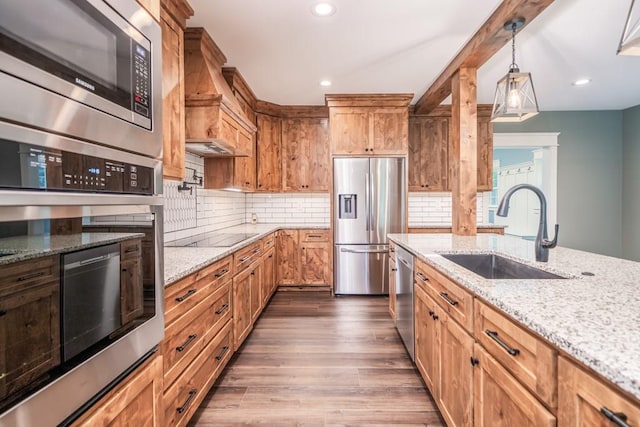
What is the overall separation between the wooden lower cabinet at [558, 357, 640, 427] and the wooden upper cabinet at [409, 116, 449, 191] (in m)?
4.16

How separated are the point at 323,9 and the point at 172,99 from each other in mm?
1251

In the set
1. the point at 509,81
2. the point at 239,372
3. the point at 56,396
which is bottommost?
the point at 239,372

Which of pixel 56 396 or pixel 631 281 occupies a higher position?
pixel 631 281

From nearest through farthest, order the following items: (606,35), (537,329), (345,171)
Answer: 1. (537,329)
2. (606,35)
3. (345,171)

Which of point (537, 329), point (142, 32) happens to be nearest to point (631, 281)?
point (537, 329)

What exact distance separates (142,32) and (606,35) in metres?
3.59

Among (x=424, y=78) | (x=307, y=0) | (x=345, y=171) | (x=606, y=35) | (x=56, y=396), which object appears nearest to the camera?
(x=56, y=396)

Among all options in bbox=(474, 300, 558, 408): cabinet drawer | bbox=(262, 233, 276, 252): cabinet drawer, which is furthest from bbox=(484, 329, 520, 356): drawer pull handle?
bbox=(262, 233, 276, 252): cabinet drawer

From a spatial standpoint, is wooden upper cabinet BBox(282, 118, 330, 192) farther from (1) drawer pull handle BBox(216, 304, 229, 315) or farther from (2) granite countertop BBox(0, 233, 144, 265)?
(2) granite countertop BBox(0, 233, 144, 265)

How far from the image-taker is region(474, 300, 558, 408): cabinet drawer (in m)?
0.85

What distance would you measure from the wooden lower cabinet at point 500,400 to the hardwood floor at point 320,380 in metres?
0.74

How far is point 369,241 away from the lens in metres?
4.19

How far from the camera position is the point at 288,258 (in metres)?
4.49

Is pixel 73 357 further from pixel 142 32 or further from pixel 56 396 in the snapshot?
pixel 142 32
